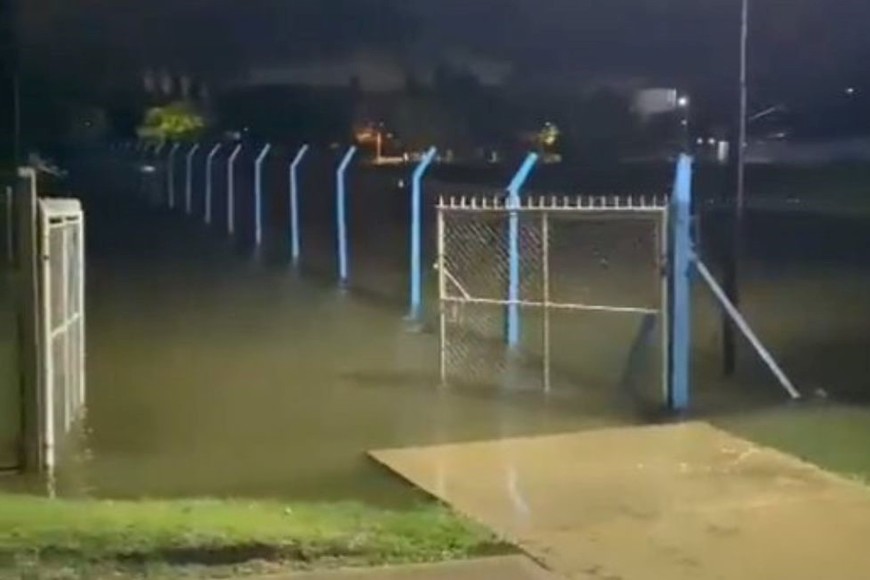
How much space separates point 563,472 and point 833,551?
221 cm

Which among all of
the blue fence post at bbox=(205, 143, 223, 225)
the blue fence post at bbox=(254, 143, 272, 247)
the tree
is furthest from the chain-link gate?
the tree

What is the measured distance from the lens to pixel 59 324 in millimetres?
10688

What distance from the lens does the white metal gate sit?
9.43 m

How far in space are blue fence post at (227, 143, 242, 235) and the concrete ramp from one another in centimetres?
2073

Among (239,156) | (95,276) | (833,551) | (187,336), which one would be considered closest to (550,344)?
(187,336)

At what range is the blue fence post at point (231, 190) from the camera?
30.7 m

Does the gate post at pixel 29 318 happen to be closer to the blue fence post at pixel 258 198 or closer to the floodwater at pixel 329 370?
the floodwater at pixel 329 370

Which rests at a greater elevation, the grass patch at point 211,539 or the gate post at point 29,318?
the gate post at point 29,318

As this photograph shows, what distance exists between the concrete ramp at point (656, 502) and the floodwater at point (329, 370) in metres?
0.54

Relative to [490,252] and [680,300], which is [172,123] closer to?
[490,252]

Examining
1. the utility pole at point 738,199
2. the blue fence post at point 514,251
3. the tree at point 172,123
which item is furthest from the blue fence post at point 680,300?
the tree at point 172,123

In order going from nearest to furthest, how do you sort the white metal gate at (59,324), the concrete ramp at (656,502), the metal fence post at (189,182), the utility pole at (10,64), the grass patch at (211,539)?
the grass patch at (211,539) → the concrete ramp at (656,502) → the utility pole at (10,64) → the white metal gate at (59,324) → the metal fence post at (189,182)

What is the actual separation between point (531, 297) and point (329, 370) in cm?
468

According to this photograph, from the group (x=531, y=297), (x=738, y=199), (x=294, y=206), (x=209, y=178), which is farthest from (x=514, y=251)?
(x=209, y=178)
